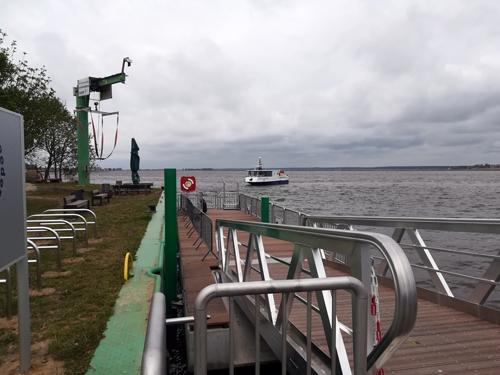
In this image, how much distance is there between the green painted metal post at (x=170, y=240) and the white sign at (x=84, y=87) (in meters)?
29.6

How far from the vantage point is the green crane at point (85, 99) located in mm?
32638

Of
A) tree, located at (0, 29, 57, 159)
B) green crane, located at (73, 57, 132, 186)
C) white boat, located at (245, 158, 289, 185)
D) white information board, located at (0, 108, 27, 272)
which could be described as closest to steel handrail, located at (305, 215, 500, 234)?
white information board, located at (0, 108, 27, 272)

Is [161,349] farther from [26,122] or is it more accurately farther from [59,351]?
[26,122]

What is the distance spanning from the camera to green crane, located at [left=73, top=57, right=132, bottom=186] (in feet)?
107

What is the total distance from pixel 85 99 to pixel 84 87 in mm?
1647

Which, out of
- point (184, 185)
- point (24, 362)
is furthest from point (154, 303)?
point (184, 185)

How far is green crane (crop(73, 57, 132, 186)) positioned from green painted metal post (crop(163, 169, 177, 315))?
27346mm

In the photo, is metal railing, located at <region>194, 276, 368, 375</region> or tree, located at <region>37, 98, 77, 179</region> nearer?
metal railing, located at <region>194, 276, 368, 375</region>

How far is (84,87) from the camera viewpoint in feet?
109

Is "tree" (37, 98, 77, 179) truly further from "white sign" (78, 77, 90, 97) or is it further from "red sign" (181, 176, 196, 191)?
"red sign" (181, 176, 196, 191)

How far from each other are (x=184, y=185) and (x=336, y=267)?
307 inches

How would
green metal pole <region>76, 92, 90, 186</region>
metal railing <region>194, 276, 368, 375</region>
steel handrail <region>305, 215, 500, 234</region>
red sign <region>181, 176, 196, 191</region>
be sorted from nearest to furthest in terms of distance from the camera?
metal railing <region>194, 276, 368, 375</region> → steel handrail <region>305, 215, 500, 234</region> → red sign <region>181, 176, 196, 191</region> → green metal pole <region>76, 92, 90, 186</region>

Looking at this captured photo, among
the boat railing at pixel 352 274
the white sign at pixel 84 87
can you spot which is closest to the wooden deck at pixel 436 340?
the boat railing at pixel 352 274

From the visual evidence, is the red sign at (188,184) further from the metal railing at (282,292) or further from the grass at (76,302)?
the metal railing at (282,292)
